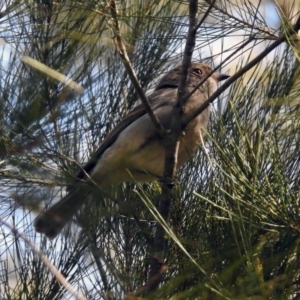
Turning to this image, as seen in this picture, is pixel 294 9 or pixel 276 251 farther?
pixel 294 9

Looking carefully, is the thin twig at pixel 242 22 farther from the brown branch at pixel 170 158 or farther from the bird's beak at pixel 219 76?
the bird's beak at pixel 219 76

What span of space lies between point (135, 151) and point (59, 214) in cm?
64

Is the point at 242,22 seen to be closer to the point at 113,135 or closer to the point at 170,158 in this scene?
the point at 170,158

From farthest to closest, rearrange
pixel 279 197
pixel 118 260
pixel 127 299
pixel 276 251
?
pixel 118 260 → pixel 127 299 → pixel 276 251 → pixel 279 197

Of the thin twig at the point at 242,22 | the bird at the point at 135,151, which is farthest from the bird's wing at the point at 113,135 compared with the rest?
the thin twig at the point at 242,22

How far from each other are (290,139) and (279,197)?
1.15ft

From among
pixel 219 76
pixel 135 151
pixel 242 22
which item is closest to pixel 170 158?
pixel 242 22

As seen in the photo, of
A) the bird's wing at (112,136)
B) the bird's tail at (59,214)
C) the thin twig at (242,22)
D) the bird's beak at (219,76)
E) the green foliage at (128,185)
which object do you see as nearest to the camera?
the green foliage at (128,185)

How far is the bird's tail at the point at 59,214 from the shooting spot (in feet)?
10.4

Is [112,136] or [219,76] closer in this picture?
[112,136]

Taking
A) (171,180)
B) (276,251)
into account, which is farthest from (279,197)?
(171,180)

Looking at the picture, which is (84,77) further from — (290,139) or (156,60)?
(290,139)

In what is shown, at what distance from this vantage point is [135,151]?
385 centimetres

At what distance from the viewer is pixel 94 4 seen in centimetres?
263
